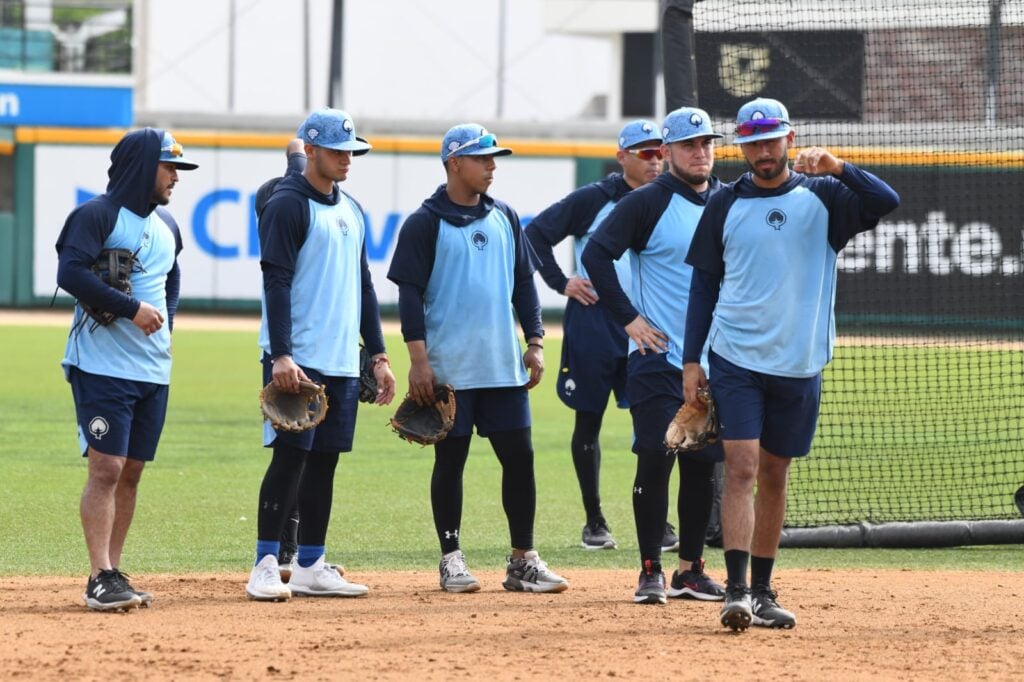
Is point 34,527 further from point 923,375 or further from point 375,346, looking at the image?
point 923,375

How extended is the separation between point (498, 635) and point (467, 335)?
1.66 metres

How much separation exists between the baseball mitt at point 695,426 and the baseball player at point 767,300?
88 millimetres

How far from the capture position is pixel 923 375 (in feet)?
62.4

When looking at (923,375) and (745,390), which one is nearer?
(745,390)

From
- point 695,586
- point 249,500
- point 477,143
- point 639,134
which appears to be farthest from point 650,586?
point 249,500

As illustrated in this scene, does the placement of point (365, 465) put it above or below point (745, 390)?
below

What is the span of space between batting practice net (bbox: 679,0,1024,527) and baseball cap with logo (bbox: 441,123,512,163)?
1.99 m

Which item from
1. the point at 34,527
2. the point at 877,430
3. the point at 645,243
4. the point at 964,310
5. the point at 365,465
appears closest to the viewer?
the point at 645,243

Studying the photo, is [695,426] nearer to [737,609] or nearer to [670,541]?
[737,609]

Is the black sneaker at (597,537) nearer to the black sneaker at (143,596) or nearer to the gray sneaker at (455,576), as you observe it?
the gray sneaker at (455,576)

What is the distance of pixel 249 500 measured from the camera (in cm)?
1059

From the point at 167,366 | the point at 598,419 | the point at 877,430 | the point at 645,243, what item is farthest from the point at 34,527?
the point at 877,430

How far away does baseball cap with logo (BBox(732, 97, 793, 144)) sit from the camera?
22.0ft

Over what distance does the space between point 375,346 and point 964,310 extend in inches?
464
